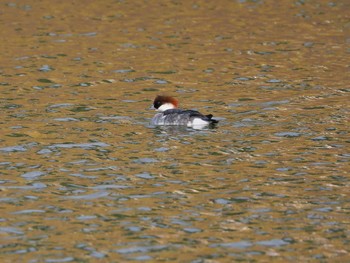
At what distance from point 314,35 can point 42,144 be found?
15.4m

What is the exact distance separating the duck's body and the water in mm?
236

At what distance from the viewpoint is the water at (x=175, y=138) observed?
45.4 ft

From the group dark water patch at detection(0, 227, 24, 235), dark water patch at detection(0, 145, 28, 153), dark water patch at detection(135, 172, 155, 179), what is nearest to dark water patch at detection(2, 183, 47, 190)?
dark water patch at detection(135, 172, 155, 179)

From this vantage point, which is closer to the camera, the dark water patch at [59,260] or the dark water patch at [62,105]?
the dark water patch at [59,260]

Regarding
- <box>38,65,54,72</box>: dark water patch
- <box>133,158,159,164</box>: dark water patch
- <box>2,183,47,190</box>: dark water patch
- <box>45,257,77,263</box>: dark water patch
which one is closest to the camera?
<box>45,257,77,263</box>: dark water patch

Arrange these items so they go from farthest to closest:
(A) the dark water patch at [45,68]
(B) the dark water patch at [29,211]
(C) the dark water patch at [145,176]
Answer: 1. (A) the dark water patch at [45,68]
2. (C) the dark water patch at [145,176]
3. (B) the dark water patch at [29,211]

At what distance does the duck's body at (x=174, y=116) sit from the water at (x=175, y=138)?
24 cm

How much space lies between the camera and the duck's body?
2078 centimetres

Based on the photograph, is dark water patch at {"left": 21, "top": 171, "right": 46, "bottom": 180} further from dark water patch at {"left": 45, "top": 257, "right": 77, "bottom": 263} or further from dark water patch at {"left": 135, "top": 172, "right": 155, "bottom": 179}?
dark water patch at {"left": 45, "top": 257, "right": 77, "bottom": 263}

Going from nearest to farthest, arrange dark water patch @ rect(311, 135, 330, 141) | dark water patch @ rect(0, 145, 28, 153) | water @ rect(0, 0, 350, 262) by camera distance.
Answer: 1. water @ rect(0, 0, 350, 262)
2. dark water patch @ rect(0, 145, 28, 153)
3. dark water patch @ rect(311, 135, 330, 141)

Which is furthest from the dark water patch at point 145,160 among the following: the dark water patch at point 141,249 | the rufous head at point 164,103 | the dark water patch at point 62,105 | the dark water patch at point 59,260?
the dark water patch at point 62,105

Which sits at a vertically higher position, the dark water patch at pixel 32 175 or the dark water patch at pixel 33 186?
the dark water patch at pixel 32 175

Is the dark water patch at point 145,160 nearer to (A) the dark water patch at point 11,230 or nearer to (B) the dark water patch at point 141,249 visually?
(A) the dark water patch at point 11,230

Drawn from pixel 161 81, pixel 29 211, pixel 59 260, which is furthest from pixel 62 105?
pixel 59 260
